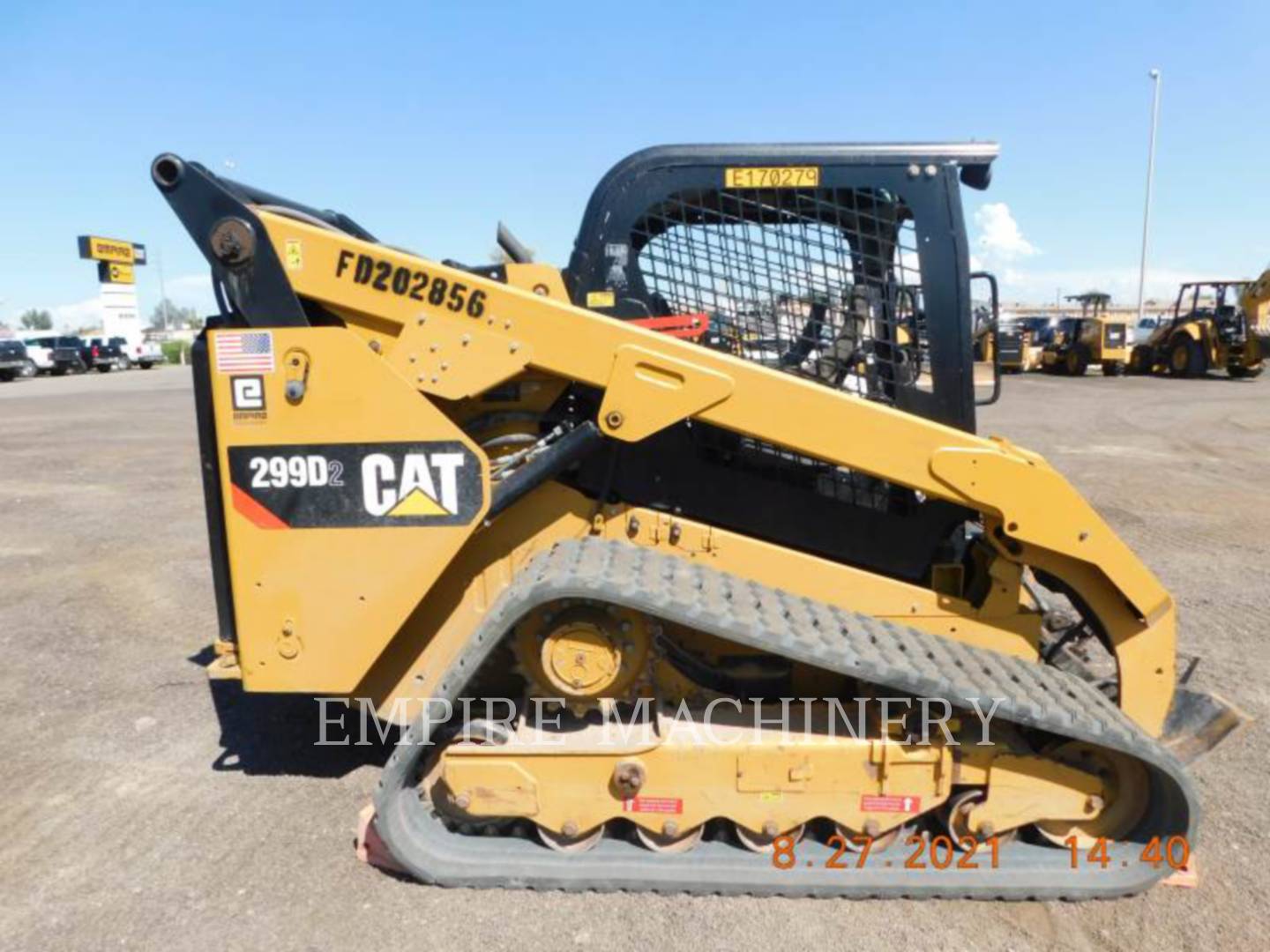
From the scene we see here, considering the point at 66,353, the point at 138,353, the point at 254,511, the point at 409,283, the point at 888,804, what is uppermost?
the point at 409,283

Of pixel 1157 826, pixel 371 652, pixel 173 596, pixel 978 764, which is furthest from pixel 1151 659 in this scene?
pixel 173 596

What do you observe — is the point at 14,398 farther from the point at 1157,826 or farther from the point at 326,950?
the point at 1157,826

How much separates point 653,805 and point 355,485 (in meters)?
1.46

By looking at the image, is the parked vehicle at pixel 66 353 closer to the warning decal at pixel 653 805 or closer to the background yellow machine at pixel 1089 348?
the background yellow machine at pixel 1089 348

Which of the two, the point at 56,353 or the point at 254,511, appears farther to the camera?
the point at 56,353

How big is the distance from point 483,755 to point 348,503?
0.96 meters

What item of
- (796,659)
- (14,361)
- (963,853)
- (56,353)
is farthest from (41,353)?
(963,853)

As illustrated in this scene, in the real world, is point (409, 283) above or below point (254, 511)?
above

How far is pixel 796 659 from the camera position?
2506 mm

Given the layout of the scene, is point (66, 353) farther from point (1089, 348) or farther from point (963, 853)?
point (963, 853)

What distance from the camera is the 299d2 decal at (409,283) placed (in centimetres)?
275

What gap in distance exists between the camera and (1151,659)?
297cm

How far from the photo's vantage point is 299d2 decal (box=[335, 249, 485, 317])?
108 inches

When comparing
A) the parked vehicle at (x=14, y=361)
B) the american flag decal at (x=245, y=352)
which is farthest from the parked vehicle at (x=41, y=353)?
the american flag decal at (x=245, y=352)
